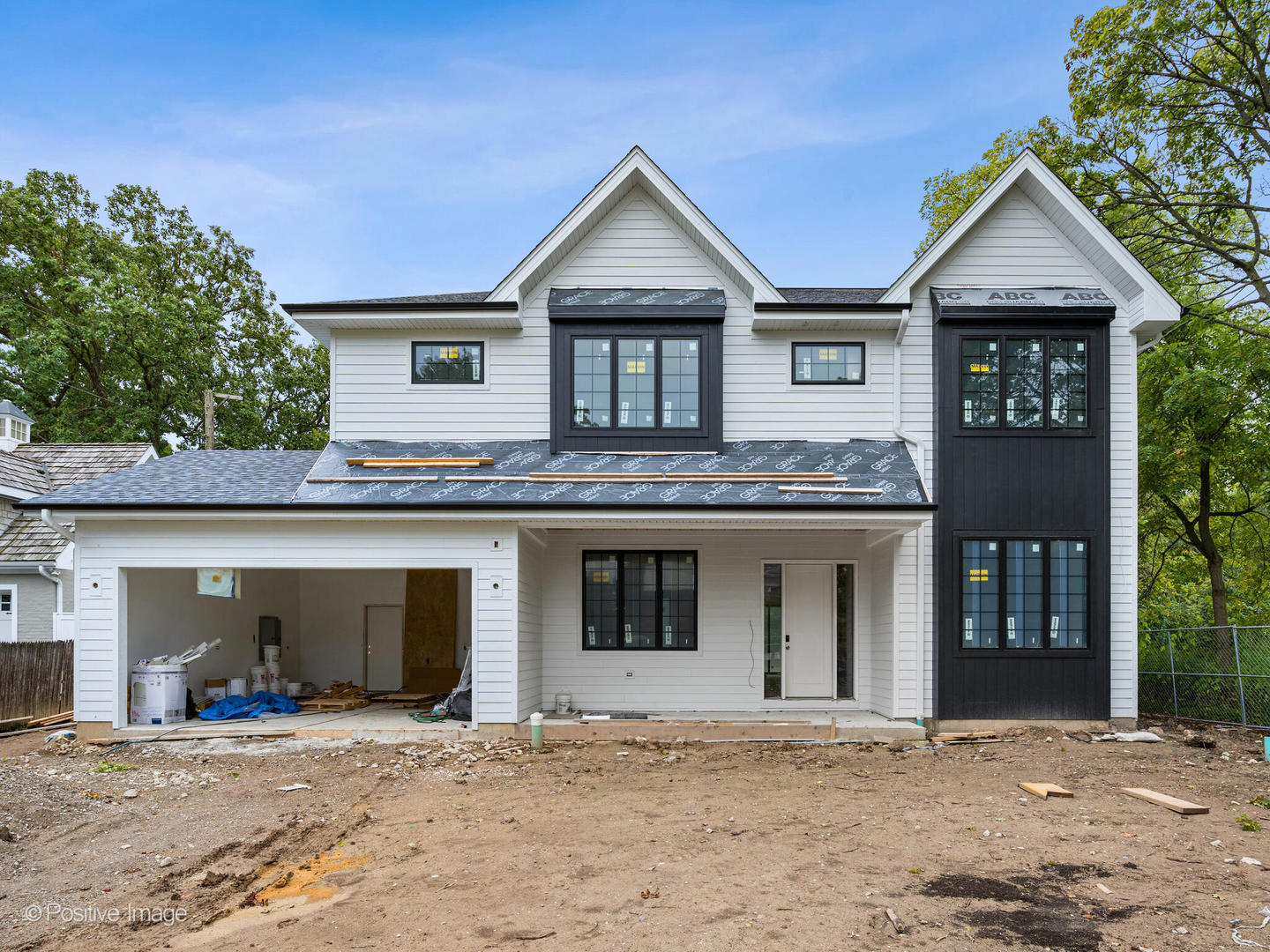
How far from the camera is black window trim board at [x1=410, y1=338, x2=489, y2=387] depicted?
40.3ft

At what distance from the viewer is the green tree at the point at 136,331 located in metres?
23.3

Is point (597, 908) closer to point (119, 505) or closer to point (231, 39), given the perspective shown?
point (119, 505)

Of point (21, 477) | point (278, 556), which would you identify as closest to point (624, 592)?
point (278, 556)

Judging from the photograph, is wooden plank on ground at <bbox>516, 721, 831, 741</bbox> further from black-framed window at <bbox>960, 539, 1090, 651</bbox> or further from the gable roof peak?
the gable roof peak

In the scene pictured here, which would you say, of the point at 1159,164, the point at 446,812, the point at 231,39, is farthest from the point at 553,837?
the point at 231,39

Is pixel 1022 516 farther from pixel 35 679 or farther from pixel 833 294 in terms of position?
pixel 35 679

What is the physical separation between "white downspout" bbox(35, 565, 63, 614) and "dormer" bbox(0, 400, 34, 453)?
16.0 ft

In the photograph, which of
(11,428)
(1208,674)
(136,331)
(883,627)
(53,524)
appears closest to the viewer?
(53,524)

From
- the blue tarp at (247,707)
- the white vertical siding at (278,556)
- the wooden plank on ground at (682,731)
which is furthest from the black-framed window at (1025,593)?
the blue tarp at (247,707)

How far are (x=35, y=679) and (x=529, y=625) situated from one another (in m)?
8.17

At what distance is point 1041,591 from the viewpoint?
37.3ft

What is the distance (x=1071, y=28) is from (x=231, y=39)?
53.8 ft

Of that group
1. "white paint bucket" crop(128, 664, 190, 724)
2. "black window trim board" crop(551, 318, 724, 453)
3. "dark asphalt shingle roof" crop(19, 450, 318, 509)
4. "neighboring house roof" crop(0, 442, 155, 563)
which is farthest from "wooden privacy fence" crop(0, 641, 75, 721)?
"black window trim board" crop(551, 318, 724, 453)

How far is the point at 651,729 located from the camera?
10.9m
